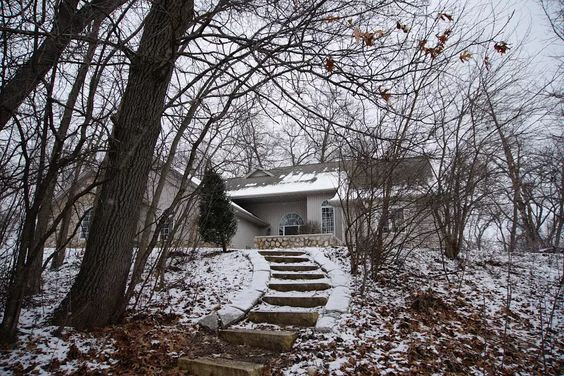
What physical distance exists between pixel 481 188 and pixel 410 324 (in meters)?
4.45

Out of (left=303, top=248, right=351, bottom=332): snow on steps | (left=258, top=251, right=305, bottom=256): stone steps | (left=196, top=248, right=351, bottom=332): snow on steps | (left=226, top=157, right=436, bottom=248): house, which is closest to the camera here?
(left=303, top=248, right=351, bottom=332): snow on steps

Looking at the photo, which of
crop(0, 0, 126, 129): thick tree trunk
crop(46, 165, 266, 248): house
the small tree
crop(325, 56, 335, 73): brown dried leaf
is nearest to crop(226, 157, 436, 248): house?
crop(46, 165, 266, 248): house

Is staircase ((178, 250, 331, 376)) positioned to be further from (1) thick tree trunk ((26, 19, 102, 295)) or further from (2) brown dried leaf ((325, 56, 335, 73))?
(2) brown dried leaf ((325, 56, 335, 73))

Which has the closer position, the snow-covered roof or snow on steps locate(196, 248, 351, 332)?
snow on steps locate(196, 248, 351, 332)

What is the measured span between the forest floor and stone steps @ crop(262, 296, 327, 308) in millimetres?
527

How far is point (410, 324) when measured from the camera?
4215 millimetres

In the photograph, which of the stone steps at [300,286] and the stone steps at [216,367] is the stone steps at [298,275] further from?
the stone steps at [216,367]

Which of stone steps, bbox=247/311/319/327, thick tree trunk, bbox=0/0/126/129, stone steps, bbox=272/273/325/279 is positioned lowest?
stone steps, bbox=247/311/319/327

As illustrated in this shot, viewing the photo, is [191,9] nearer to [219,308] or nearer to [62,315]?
[62,315]

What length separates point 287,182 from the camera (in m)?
16.7

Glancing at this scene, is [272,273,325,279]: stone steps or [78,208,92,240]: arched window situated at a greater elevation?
[78,208,92,240]: arched window

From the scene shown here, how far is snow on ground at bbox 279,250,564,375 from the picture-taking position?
329 centimetres

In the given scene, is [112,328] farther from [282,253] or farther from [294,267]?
[282,253]

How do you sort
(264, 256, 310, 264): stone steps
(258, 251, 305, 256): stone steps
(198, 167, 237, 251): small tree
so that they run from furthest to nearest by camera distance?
(198, 167, 237, 251): small tree < (258, 251, 305, 256): stone steps < (264, 256, 310, 264): stone steps
